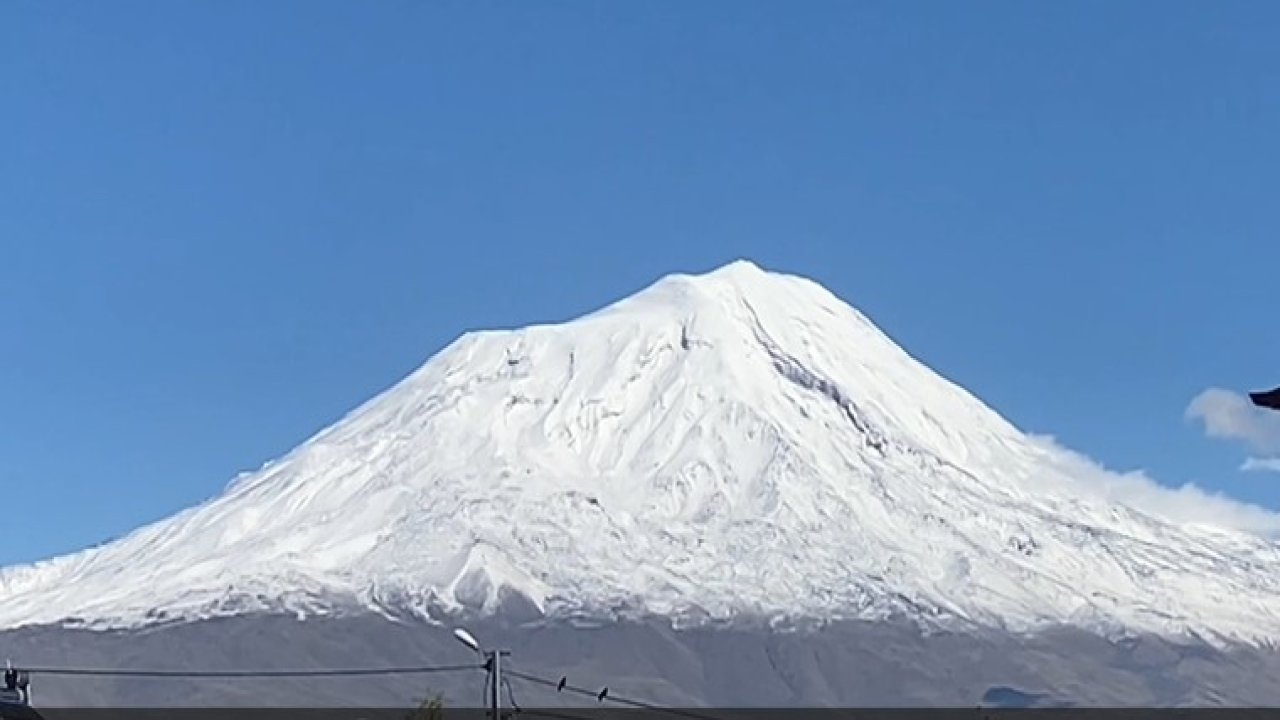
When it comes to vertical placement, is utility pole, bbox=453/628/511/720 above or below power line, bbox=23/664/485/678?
below

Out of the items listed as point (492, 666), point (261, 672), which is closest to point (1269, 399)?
point (492, 666)

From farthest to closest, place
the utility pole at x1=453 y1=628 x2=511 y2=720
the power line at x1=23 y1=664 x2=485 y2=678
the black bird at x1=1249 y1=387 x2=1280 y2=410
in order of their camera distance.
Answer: the power line at x1=23 y1=664 x2=485 y2=678
the utility pole at x1=453 y1=628 x2=511 y2=720
the black bird at x1=1249 y1=387 x2=1280 y2=410

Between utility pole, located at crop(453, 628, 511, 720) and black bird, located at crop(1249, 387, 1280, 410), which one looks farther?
utility pole, located at crop(453, 628, 511, 720)

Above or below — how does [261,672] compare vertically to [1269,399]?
above

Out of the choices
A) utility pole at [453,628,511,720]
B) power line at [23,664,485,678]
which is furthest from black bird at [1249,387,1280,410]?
power line at [23,664,485,678]

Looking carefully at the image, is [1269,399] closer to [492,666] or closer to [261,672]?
[492,666]

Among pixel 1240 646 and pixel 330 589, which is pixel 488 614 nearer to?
pixel 330 589

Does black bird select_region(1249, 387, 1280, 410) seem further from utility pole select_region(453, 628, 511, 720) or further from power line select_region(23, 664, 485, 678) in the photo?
power line select_region(23, 664, 485, 678)

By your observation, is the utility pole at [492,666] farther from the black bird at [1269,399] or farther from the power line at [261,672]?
the power line at [261,672]

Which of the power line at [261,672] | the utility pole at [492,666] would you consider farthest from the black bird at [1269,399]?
the power line at [261,672]

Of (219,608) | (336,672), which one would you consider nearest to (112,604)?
(219,608)

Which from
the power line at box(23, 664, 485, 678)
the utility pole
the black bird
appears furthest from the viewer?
the power line at box(23, 664, 485, 678)
